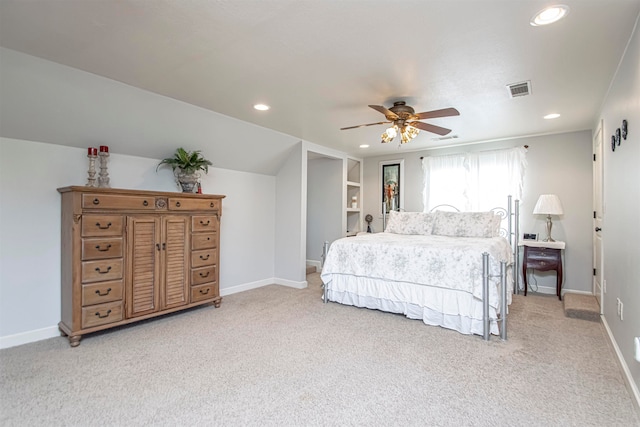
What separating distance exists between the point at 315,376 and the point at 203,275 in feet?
6.80

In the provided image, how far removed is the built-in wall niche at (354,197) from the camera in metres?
6.68

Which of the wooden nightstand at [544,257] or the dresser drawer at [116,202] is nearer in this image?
the dresser drawer at [116,202]

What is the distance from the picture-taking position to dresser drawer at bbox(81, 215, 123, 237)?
2877mm

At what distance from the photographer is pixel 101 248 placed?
2959mm

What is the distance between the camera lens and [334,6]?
1812 millimetres

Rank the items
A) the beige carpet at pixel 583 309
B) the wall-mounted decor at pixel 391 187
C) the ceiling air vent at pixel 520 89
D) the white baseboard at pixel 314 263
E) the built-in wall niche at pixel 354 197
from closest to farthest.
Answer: the ceiling air vent at pixel 520 89 < the beige carpet at pixel 583 309 < the wall-mounted decor at pixel 391 187 < the white baseboard at pixel 314 263 < the built-in wall niche at pixel 354 197

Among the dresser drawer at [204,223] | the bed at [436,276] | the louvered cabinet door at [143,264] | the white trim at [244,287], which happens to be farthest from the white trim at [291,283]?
the louvered cabinet door at [143,264]

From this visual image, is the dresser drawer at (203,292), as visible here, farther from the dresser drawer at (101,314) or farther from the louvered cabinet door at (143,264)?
the dresser drawer at (101,314)

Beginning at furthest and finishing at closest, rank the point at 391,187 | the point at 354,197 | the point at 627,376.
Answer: the point at 354,197
the point at 391,187
the point at 627,376

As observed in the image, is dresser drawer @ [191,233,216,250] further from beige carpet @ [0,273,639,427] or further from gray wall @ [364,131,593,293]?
gray wall @ [364,131,593,293]

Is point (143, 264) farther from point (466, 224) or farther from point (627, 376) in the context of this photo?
point (466, 224)

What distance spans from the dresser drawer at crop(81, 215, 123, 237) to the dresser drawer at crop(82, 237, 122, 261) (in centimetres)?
6

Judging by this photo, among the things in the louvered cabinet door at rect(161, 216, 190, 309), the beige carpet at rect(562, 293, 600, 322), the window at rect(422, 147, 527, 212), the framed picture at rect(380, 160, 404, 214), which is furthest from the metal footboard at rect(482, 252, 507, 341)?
the framed picture at rect(380, 160, 404, 214)

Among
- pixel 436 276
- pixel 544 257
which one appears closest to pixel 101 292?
pixel 436 276
